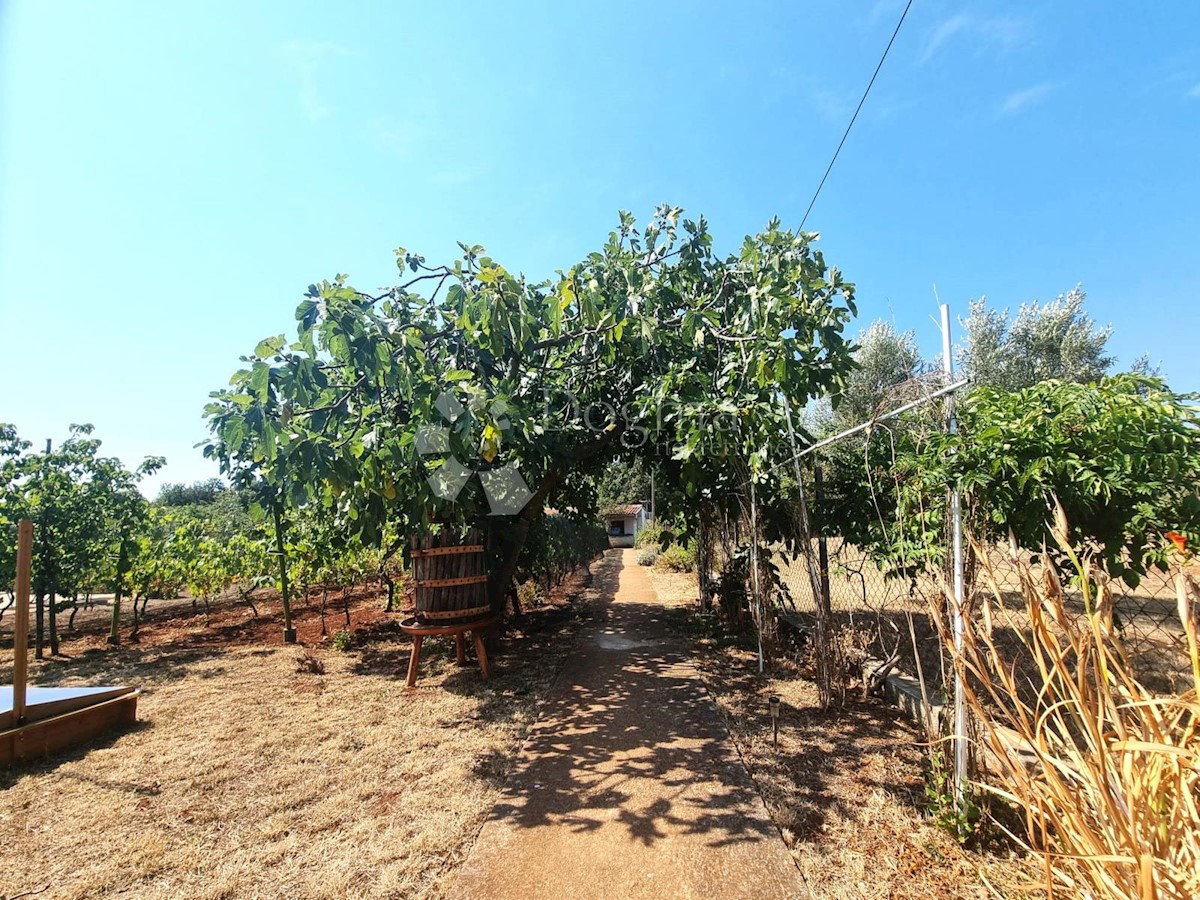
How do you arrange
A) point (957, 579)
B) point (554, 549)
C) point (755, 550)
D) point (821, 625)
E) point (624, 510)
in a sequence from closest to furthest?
point (957, 579) < point (821, 625) < point (755, 550) < point (554, 549) < point (624, 510)

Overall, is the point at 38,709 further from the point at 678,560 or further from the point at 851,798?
the point at 678,560

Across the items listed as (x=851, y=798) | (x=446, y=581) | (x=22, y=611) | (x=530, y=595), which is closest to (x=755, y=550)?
(x=851, y=798)

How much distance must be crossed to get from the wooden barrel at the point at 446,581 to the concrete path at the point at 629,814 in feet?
4.35

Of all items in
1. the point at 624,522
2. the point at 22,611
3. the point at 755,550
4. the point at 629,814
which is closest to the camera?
the point at 629,814

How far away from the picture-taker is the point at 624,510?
41.7 metres

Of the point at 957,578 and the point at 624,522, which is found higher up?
the point at 957,578

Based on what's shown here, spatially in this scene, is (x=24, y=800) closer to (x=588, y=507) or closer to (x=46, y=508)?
(x=46, y=508)

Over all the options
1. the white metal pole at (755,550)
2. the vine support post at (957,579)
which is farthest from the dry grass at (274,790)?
the vine support post at (957,579)

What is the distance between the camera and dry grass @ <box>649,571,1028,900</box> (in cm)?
241

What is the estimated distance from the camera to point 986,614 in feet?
4.84

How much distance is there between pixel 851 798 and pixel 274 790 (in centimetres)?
340

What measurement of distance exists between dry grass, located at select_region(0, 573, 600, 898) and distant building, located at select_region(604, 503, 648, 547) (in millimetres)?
33016

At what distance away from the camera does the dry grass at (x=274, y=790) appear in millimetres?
2578

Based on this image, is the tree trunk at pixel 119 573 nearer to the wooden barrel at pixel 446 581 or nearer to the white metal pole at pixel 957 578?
the wooden barrel at pixel 446 581
